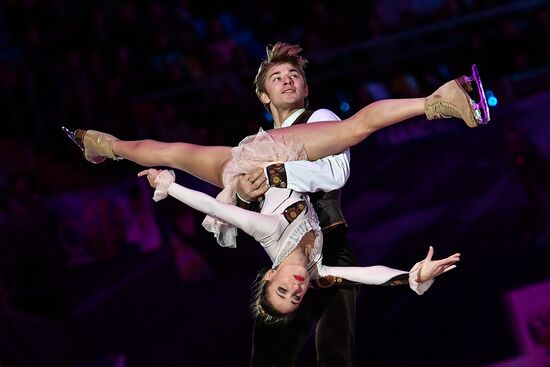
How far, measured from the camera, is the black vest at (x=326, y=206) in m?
4.18

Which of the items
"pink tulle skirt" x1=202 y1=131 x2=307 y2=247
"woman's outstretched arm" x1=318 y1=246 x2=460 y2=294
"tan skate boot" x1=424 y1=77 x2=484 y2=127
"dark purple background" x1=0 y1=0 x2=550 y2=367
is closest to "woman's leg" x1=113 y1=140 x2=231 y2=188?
"pink tulle skirt" x1=202 y1=131 x2=307 y2=247

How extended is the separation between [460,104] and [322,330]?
1.16 meters

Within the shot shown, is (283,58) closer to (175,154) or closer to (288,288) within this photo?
(175,154)

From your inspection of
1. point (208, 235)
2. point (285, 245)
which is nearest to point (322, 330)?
point (285, 245)

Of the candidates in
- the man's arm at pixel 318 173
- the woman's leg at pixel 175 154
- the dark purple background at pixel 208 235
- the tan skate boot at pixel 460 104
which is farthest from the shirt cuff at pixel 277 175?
the dark purple background at pixel 208 235

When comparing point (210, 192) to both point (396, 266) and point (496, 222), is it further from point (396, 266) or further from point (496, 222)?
point (496, 222)

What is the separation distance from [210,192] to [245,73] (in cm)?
102

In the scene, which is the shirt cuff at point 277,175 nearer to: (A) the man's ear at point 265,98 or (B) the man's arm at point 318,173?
(B) the man's arm at point 318,173

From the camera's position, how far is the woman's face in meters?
3.87

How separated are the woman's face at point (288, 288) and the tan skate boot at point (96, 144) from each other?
1.06 metres

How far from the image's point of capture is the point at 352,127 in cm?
383

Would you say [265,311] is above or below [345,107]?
below

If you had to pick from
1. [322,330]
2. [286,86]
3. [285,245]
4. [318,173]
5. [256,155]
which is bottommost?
[322,330]

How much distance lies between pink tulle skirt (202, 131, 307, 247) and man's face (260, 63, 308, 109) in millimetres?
281
